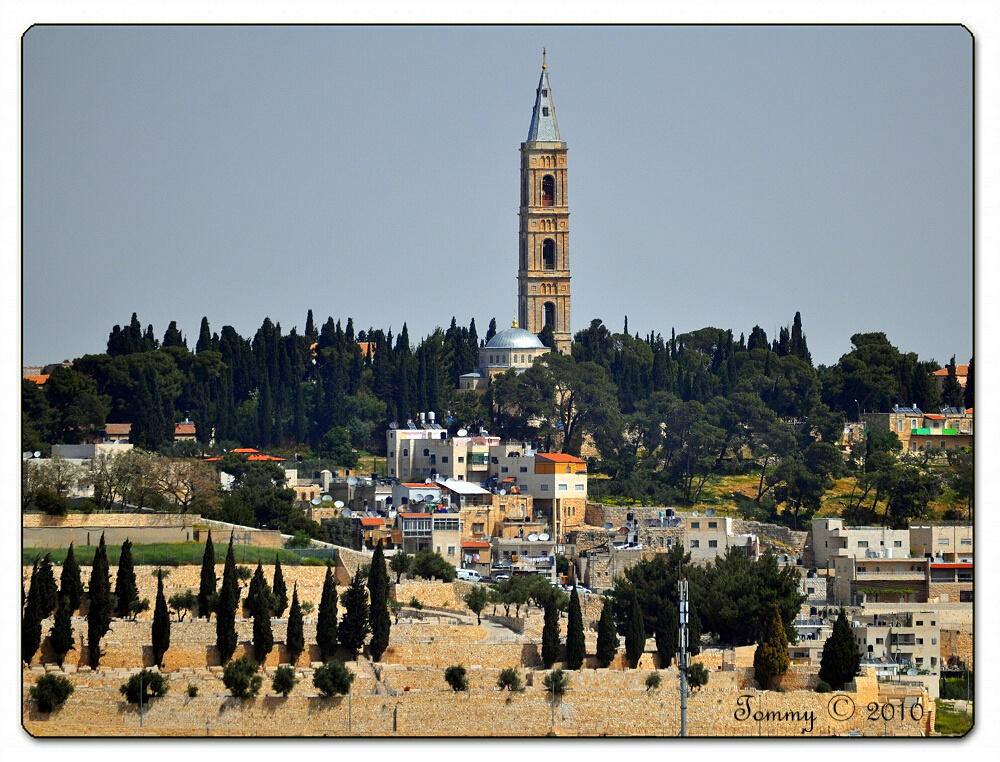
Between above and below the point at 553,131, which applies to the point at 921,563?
below

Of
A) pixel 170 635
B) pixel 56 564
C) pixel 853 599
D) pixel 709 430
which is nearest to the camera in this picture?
pixel 170 635

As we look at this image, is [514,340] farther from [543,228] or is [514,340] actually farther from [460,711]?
[460,711]

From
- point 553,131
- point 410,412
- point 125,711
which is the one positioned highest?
point 553,131

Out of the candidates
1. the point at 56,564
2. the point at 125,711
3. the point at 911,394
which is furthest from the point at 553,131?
the point at 125,711

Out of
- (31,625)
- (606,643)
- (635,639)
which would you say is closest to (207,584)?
(31,625)

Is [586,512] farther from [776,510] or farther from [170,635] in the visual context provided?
[170,635]

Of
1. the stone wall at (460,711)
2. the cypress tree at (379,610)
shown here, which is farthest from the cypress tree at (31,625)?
the cypress tree at (379,610)
